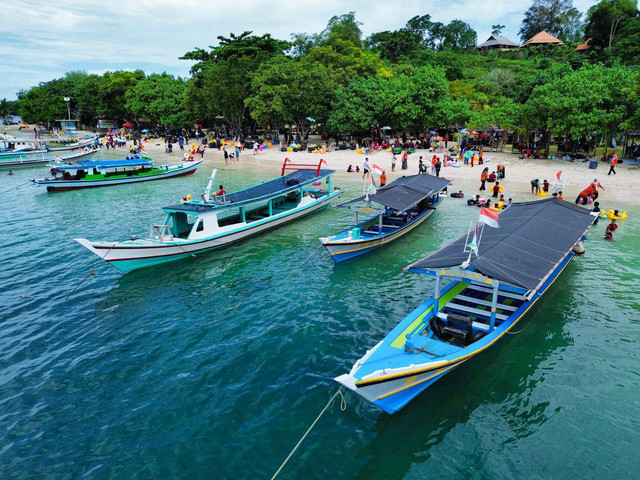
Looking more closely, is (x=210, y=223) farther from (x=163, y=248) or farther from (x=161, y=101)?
(x=161, y=101)

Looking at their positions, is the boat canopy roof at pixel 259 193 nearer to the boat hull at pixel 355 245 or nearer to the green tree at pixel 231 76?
the boat hull at pixel 355 245

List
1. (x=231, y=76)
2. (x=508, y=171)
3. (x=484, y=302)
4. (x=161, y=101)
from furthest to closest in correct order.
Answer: (x=161, y=101)
(x=231, y=76)
(x=508, y=171)
(x=484, y=302)

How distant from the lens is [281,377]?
11.5 metres

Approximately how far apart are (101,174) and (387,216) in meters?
29.8

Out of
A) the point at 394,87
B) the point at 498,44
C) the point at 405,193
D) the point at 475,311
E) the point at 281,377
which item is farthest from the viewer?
the point at 498,44

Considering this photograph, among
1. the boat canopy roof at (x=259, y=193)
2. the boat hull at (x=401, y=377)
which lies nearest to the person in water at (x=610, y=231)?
the boat hull at (x=401, y=377)

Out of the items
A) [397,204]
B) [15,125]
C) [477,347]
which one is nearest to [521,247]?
[477,347]

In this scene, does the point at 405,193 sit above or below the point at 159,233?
above

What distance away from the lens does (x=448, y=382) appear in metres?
11.0

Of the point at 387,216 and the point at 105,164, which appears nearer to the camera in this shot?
the point at 387,216

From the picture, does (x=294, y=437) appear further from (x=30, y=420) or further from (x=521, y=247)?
(x=521, y=247)

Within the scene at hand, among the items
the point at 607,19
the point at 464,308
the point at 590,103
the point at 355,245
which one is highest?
the point at 607,19

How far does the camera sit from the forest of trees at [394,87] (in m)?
36.3

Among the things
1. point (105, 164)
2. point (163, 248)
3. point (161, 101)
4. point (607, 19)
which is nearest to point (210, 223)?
point (163, 248)
